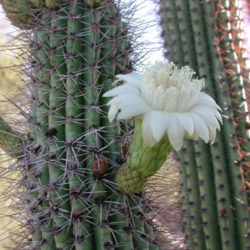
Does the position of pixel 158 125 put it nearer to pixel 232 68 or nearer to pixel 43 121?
pixel 43 121

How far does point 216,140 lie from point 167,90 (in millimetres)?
1310

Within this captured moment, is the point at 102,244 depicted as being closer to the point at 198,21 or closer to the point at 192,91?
the point at 192,91

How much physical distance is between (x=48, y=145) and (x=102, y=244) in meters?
0.36

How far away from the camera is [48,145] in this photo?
1.31m

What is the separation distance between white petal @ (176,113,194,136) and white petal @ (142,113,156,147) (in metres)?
0.08

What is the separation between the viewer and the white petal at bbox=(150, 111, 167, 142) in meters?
0.96

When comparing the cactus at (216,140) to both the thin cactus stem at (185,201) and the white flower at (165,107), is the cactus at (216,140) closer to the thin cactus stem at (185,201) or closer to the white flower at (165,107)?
the thin cactus stem at (185,201)

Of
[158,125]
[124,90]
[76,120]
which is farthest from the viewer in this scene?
[76,120]

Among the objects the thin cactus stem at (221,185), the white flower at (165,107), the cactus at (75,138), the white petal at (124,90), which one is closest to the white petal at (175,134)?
the white flower at (165,107)

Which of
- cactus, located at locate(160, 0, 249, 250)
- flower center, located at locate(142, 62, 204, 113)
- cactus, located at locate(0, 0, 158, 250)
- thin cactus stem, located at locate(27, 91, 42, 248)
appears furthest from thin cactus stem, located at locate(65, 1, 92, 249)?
cactus, located at locate(160, 0, 249, 250)

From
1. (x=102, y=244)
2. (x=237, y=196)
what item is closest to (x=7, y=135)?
(x=102, y=244)

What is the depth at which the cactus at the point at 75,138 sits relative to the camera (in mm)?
1253

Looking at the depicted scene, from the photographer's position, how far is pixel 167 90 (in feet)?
3.44

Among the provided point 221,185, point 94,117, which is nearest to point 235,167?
point 221,185
